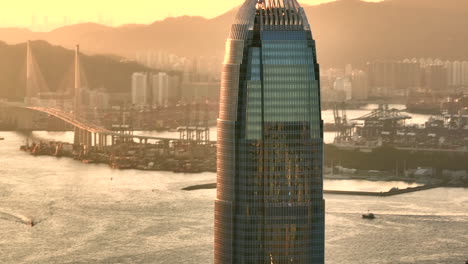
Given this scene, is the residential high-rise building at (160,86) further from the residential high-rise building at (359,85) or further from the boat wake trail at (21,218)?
the boat wake trail at (21,218)

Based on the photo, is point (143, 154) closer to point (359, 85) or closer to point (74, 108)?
point (74, 108)

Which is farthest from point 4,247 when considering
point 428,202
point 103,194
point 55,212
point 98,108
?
point 98,108

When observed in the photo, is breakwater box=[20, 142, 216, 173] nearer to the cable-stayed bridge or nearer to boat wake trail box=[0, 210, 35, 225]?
the cable-stayed bridge

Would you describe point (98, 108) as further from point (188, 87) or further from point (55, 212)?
point (55, 212)

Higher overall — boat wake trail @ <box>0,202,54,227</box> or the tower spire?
the tower spire

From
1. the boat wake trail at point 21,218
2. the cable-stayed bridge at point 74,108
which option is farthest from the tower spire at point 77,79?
the boat wake trail at point 21,218

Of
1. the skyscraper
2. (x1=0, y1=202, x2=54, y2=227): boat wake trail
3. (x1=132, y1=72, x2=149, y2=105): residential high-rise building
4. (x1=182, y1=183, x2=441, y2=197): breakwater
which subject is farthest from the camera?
(x1=132, y1=72, x2=149, y2=105): residential high-rise building

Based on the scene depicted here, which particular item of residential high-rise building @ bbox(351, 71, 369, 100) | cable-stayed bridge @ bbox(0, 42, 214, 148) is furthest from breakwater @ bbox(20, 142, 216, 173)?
residential high-rise building @ bbox(351, 71, 369, 100)
